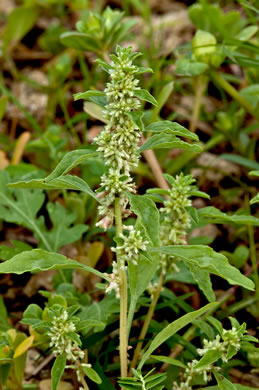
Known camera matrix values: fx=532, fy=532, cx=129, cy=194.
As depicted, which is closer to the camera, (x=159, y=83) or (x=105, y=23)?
(x=105, y=23)

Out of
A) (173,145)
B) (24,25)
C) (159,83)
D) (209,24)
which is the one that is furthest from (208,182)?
(24,25)

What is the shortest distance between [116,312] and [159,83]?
177 cm

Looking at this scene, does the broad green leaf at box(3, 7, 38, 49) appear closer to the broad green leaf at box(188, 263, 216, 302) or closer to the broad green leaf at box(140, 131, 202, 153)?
the broad green leaf at box(140, 131, 202, 153)

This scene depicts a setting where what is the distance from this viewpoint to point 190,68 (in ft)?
8.78

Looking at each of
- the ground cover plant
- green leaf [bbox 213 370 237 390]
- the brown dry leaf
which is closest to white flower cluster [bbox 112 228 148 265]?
the ground cover plant

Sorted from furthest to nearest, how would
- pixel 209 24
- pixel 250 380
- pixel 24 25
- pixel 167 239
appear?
pixel 24 25
pixel 209 24
pixel 250 380
pixel 167 239

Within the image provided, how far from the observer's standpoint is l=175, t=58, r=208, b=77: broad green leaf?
2.66 metres

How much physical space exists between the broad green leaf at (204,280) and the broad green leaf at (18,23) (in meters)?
3.02

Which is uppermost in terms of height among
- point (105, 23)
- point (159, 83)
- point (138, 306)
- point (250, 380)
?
point (105, 23)

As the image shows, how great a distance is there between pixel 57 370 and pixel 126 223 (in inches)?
34.6

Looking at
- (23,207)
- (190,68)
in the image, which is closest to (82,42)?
(190,68)

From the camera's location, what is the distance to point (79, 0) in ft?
14.9

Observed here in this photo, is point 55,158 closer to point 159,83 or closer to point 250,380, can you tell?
point 159,83

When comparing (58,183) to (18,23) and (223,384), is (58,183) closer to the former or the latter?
(223,384)
